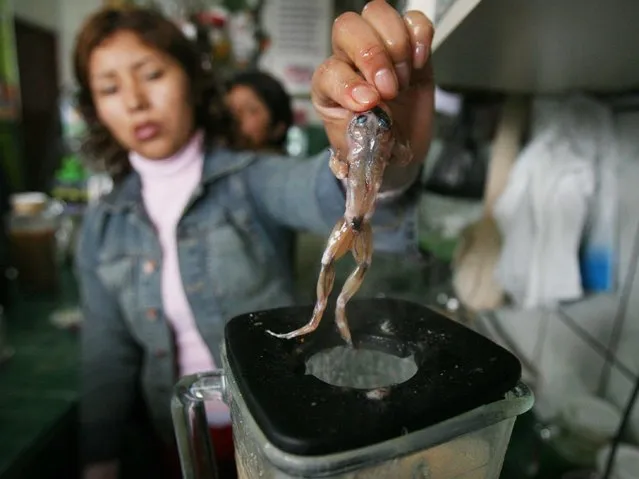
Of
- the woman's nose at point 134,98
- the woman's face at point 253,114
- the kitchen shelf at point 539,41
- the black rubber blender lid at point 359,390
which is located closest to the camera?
the black rubber blender lid at point 359,390

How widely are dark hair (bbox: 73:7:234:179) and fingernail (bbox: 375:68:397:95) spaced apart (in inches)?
18.1

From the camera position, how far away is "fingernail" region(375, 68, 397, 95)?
0.26 m

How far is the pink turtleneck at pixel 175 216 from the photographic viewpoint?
0.65m

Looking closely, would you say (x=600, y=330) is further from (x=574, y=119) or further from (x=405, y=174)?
(x=405, y=174)

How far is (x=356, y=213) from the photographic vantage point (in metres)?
0.24

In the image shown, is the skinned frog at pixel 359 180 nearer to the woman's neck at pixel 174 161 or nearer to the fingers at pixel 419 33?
the fingers at pixel 419 33

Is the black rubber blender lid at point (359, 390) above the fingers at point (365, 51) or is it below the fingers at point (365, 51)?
below

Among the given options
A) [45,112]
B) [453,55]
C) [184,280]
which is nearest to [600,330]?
[453,55]

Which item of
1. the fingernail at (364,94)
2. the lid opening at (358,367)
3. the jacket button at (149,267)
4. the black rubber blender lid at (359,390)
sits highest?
the fingernail at (364,94)

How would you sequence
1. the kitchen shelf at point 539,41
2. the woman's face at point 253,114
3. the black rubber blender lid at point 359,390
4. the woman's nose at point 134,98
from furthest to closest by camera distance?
the woman's face at point 253,114
the woman's nose at point 134,98
the kitchen shelf at point 539,41
the black rubber blender lid at point 359,390

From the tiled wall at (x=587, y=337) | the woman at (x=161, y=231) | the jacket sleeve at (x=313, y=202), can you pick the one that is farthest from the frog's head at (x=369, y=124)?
the tiled wall at (x=587, y=337)

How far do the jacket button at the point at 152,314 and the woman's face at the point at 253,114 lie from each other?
22.4 inches

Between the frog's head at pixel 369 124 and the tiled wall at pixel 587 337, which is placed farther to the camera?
the tiled wall at pixel 587 337

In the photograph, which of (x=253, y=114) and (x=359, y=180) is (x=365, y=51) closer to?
(x=359, y=180)
